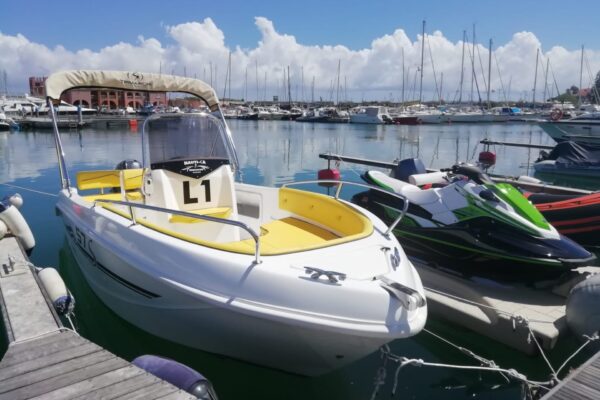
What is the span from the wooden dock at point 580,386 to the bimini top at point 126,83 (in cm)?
538

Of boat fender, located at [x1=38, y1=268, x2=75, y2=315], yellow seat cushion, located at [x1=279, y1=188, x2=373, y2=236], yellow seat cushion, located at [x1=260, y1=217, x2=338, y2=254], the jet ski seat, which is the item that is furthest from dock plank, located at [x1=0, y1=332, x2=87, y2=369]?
the jet ski seat

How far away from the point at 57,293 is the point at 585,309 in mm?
4910

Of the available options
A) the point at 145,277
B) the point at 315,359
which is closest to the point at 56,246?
the point at 145,277

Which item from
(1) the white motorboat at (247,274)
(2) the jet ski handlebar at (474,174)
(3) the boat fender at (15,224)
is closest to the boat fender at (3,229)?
(3) the boat fender at (15,224)

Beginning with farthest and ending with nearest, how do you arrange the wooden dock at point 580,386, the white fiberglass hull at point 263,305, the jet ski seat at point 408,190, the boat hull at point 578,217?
the boat hull at point 578,217 < the jet ski seat at point 408,190 < the white fiberglass hull at point 263,305 < the wooden dock at point 580,386

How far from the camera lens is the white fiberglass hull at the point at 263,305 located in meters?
2.94

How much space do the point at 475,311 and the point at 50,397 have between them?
13.0 feet

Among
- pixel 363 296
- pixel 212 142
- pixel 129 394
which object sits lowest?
pixel 129 394

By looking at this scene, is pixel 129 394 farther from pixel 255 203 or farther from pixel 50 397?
pixel 255 203

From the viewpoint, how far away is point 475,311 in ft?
15.1

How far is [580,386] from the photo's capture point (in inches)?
107

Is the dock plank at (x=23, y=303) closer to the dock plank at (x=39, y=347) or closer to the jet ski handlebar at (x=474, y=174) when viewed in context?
the dock plank at (x=39, y=347)

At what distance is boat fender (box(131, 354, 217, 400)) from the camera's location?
2479mm

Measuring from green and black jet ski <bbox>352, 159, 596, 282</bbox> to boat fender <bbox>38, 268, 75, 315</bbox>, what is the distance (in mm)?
4033
